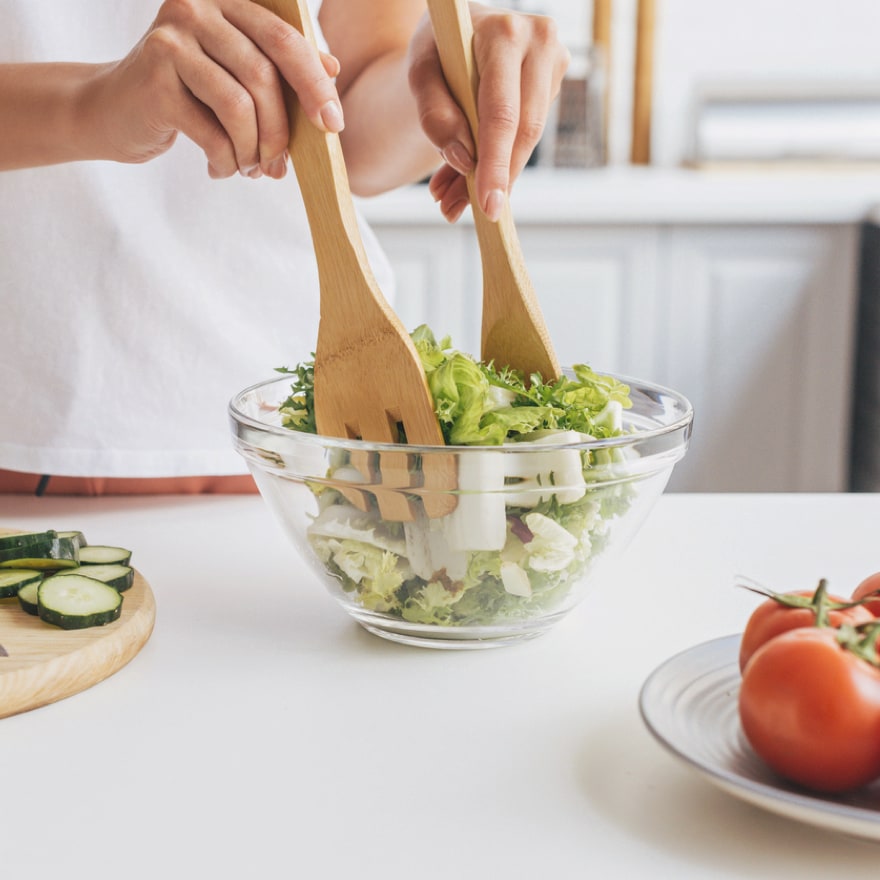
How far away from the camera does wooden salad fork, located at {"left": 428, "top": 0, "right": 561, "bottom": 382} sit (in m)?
0.87

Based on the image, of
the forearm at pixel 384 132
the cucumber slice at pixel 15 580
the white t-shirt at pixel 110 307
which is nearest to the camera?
the cucumber slice at pixel 15 580

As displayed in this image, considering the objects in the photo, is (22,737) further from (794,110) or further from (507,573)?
(794,110)

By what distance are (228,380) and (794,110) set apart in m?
2.10

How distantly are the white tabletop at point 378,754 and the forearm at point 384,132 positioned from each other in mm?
623

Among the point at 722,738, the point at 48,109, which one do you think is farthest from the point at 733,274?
the point at 722,738

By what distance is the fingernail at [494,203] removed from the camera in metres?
0.86

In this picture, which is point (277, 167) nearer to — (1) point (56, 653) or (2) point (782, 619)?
(1) point (56, 653)

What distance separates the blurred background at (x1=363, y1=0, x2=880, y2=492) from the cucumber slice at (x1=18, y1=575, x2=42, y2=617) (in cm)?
182

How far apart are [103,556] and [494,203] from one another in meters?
0.40

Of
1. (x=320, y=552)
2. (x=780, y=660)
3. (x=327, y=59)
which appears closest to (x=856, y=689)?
(x=780, y=660)

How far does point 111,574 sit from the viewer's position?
0.85 meters

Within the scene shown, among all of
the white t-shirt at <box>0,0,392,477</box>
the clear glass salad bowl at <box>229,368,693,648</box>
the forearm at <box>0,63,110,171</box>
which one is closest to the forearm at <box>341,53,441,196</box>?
the white t-shirt at <box>0,0,392,477</box>

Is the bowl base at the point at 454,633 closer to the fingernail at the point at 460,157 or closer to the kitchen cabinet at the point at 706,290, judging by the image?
the fingernail at the point at 460,157

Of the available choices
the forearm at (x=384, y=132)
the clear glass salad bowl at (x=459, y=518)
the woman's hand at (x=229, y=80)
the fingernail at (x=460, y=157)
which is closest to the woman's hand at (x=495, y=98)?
the fingernail at (x=460, y=157)
